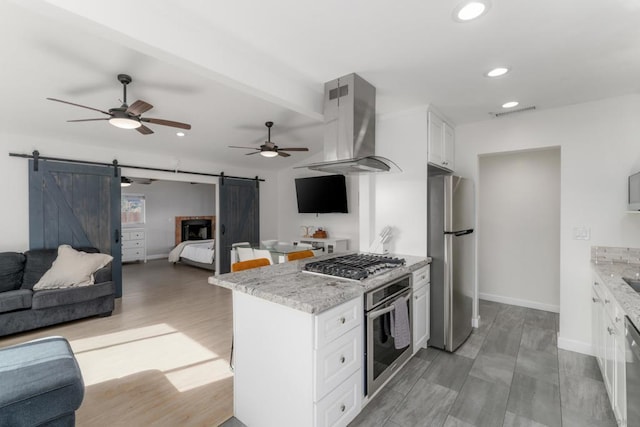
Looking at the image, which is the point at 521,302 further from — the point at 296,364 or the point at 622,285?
the point at 296,364

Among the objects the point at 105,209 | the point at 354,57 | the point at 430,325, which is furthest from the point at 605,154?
the point at 105,209

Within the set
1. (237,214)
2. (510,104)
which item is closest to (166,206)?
(237,214)

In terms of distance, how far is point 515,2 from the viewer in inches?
58.8

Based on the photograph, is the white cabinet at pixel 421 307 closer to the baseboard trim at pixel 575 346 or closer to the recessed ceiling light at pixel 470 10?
the baseboard trim at pixel 575 346

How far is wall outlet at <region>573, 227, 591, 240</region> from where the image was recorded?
2.75 m

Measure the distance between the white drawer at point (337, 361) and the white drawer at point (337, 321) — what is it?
0.11 feet

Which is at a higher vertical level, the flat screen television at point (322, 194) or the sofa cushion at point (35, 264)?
the flat screen television at point (322, 194)

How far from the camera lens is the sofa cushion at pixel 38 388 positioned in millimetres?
1409

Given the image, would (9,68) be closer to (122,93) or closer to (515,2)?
(122,93)

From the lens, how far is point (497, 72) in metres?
2.26

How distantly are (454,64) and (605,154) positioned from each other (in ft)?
6.01

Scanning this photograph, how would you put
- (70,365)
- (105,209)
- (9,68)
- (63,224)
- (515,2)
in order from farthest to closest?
(105,209), (63,224), (9,68), (70,365), (515,2)

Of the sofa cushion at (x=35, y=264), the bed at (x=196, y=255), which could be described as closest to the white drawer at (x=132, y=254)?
the bed at (x=196, y=255)

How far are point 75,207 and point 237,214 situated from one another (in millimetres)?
2765
